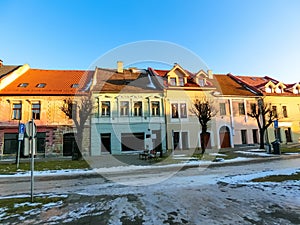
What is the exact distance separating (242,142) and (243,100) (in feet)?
18.7

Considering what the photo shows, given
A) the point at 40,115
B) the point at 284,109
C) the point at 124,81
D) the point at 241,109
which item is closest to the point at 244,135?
the point at 241,109

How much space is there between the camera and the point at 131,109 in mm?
25234

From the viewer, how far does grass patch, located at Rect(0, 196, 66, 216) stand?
19.3 ft

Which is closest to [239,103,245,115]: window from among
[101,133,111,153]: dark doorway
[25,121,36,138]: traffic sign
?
[101,133,111,153]: dark doorway

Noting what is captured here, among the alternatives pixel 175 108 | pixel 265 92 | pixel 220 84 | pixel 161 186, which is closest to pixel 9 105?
pixel 175 108

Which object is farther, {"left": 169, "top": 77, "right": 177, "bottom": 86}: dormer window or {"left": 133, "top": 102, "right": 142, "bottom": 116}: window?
{"left": 169, "top": 77, "right": 177, "bottom": 86}: dormer window

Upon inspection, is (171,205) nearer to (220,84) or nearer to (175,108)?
(175,108)

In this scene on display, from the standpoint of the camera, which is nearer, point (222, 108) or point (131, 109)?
point (131, 109)

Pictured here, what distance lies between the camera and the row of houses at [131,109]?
23.5m

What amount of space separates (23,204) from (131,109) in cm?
1905

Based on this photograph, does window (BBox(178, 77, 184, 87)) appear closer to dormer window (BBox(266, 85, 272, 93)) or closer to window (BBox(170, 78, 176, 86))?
window (BBox(170, 78, 176, 86))

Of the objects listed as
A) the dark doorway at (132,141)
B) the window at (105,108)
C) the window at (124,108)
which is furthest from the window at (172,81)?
the window at (105,108)

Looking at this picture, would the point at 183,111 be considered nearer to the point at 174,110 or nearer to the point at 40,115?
the point at 174,110

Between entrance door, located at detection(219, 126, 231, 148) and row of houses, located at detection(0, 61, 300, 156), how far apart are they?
0.13m
